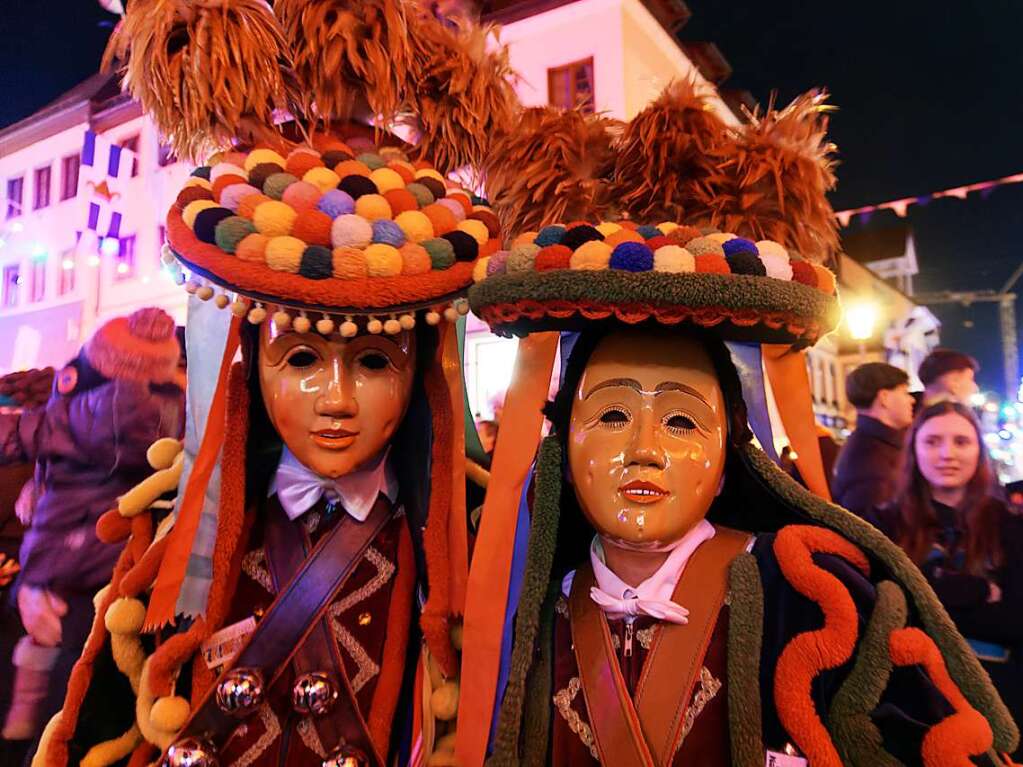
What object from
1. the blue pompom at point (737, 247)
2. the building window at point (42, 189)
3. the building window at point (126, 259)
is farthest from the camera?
the building window at point (42, 189)

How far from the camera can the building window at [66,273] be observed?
33.6 feet

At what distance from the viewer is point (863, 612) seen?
1.25 metres

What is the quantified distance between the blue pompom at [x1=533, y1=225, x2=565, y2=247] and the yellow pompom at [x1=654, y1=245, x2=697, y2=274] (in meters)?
0.18

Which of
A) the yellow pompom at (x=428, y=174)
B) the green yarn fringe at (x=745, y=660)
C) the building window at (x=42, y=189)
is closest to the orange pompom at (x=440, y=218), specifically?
the yellow pompom at (x=428, y=174)

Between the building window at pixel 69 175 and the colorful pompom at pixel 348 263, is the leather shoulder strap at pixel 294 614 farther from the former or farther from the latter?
the building window at pixel 69 175

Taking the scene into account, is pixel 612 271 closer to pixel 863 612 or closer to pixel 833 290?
pixel 833 290

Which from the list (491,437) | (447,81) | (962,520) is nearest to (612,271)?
(447,81)

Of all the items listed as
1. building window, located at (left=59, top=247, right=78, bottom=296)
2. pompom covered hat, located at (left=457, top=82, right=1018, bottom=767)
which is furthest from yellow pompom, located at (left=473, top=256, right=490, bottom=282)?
building window, located at (left=59, top=247, right=78, bottom=296)

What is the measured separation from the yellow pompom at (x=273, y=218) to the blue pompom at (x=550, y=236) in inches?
20.1

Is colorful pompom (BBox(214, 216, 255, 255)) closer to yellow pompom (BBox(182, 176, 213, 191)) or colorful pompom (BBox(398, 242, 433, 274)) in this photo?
yellow pompom (BBox(182, 176, 213, 191))

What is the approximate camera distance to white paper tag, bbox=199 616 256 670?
1543mm

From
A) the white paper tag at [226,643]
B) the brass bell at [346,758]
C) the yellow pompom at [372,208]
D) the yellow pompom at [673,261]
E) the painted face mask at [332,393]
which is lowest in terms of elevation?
the brass bell at [346,758]

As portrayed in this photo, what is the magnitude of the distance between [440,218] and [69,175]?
10.7 metres

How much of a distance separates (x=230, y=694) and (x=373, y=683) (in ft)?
0.94
